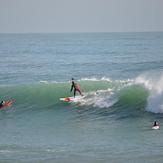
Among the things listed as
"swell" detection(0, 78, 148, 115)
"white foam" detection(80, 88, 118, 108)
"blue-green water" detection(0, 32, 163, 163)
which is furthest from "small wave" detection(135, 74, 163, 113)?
"white foam" detection(80, 88, 118, 108)

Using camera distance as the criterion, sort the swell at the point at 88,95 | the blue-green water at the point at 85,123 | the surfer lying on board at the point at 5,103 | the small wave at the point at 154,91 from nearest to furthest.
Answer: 1. the blue-green water at the point at 85,123
2. the small wave at the point at 154,91
3. the swell at the point at 88,95
4. the surfer lying on board at the point at 5,103

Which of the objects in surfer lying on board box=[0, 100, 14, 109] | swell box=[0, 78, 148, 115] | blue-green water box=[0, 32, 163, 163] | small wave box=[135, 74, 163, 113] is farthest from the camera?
surfer lying on board box=[0, 100, 14, 109]

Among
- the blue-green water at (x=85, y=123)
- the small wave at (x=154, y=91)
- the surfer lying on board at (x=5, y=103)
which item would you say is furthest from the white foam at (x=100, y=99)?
the surfer lying on board at (x=5, y=103)

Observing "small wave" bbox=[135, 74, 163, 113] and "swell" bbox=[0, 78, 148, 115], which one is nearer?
"small wave" bbox=[135, 74, 163, 113]

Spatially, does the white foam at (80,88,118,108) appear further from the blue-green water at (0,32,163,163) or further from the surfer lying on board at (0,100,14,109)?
the surfer lying on board at (0,100,14,109)

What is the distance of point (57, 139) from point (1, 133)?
9.80 feet

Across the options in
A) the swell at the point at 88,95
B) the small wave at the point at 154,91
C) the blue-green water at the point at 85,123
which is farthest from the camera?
the swell at the point at 88,95

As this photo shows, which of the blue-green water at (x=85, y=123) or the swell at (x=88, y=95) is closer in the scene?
the blue-green water at (x=85, y=123)

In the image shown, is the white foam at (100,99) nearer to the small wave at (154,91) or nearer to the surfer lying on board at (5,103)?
the small wave at (154,91)

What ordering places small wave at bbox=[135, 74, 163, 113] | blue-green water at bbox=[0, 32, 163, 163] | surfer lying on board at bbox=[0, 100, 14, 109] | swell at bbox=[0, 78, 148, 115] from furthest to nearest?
surfer lying on board at bbox=[0, 100, 14, 109], swell at bbox=[0, 78, 148, 115], small wave at bbox=[135, 74, 163, 113], blue-green water at bbox=[0, 32, 163, 163]

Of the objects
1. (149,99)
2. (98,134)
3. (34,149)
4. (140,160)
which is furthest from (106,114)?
(140,160)

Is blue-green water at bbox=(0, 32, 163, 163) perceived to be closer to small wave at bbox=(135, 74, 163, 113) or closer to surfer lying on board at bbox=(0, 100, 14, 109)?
small wave at bbox=(135, 74, 163, 113)

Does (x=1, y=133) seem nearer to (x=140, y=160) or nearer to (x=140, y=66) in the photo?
(x=140, y=160)

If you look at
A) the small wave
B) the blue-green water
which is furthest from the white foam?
the small wave
